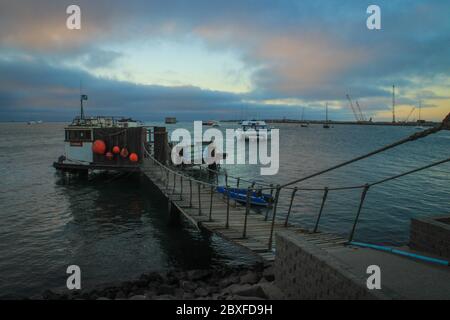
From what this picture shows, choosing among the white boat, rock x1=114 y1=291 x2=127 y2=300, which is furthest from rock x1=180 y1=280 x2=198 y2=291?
the white boat

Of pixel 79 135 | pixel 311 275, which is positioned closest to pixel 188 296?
pixel 311 275

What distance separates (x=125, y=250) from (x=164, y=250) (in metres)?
1.68

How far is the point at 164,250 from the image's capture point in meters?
14.5

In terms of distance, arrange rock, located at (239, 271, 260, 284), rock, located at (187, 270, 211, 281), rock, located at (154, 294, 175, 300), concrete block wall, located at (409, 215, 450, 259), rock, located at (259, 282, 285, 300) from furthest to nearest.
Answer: rock, located at (187, 270, 211, 281) < rock, located at (239, 271, 260, 284) < rock, located at (154, 294, 175, 300) < concrete block wall, located at (409, 215, 450, 259) < rock, located at (259, 282, 285, 300)

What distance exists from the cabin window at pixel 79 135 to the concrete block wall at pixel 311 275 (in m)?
26.1

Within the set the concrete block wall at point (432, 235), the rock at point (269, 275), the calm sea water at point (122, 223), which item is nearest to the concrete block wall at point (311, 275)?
the rock at point (269, 275)

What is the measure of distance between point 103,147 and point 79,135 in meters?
3.17

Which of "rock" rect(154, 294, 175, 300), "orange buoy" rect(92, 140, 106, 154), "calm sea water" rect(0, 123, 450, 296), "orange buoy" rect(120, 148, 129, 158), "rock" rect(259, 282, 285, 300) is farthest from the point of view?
"orange buoy" rect(92, 140, 106, 154)

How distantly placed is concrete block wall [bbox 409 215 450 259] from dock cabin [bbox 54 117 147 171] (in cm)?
2187

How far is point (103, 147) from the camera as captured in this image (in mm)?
27625

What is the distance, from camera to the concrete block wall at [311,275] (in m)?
4.34

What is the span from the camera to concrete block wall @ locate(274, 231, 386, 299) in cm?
434

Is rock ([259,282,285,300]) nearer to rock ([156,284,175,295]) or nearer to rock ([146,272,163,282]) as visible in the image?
rock ([156,284,175,295])

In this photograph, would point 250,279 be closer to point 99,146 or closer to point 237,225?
point 237,225
